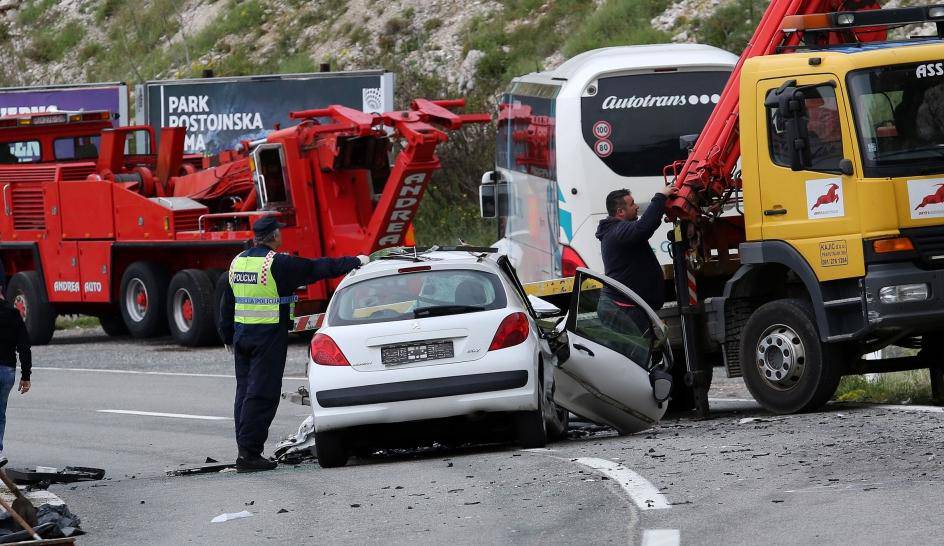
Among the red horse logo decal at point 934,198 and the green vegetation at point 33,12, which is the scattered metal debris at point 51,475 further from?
the green vegetation at point 33,12

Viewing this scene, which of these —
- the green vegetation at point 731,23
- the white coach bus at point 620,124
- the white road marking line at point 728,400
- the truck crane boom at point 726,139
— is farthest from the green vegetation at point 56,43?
the truck crane boom at point 726,139

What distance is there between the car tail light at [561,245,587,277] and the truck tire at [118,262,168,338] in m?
9.66

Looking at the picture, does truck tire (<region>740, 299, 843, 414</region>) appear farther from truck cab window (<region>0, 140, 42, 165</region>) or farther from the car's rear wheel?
truck cab window (<region>0, 140, 42, 165</region>)

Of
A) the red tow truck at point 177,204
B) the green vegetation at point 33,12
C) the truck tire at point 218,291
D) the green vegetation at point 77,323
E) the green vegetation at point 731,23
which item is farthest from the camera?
the green vegetation at point 33,12

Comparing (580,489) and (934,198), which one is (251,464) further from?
(934,198)

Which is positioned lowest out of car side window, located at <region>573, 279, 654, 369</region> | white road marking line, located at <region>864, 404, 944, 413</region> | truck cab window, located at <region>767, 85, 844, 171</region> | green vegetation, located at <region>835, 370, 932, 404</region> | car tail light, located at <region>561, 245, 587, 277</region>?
green vegetation, located at <region>835, 370, 932, 404</region>

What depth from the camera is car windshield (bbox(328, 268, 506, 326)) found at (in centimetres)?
1156

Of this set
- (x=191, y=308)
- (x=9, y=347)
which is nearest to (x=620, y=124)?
(x=9, y=347)

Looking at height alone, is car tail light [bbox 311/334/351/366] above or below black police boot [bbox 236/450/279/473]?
above

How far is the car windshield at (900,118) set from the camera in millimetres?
11578

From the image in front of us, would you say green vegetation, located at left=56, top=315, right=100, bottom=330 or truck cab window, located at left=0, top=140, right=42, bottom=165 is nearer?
truck cab window, located at left=0, top=140, right=42, bottom=165

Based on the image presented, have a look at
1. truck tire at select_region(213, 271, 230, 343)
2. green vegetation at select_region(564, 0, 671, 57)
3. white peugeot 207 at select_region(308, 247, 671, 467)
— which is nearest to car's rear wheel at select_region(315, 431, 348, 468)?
white peugeot 207 at select_region(308, 247, 671, 467)

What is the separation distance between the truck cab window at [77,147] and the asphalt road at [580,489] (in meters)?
12.5

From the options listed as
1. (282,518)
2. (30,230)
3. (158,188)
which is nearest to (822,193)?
(282,518)
